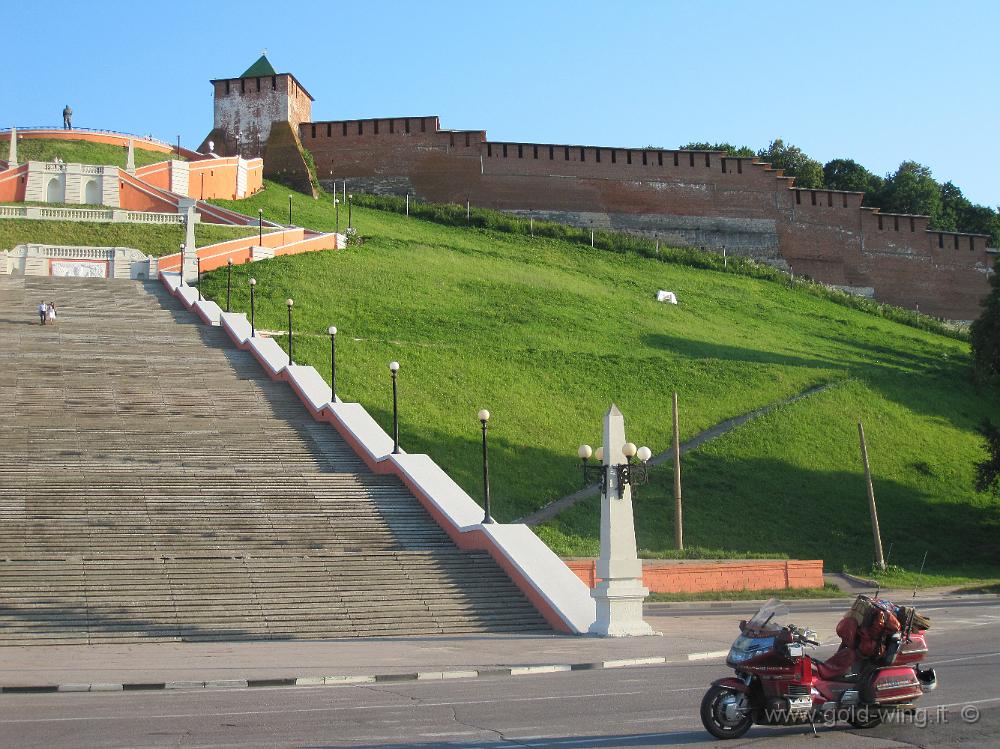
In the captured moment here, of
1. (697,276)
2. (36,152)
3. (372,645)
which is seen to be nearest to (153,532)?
(372,645)

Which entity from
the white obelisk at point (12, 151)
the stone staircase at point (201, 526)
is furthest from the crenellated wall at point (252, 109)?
the stone staircase at point (201, 526)

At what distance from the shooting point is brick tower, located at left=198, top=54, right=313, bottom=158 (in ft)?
203

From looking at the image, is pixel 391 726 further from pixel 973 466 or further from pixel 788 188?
pixel 788 188

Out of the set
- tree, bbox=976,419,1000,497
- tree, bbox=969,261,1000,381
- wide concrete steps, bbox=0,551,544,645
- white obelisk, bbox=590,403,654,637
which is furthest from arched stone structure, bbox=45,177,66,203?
white obelisk, bbox=590,403,654,637

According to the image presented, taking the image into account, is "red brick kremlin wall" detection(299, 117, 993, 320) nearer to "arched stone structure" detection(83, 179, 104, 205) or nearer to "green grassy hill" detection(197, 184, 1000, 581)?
"green grassy hill" detection(197, 184, 1000, 581)

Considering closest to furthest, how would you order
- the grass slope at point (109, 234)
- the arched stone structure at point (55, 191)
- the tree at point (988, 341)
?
the tree at point (988, 341) < the grass slope at point (109, 234) < the arched stone structure at point (55, 191)

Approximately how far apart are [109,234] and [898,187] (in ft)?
166

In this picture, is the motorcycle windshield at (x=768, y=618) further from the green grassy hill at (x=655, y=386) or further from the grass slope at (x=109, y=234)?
the grass slope at (x=109, y=234)

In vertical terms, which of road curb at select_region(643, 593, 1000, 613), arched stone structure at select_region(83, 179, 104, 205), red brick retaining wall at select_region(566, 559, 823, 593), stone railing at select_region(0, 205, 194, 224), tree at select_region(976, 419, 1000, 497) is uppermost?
arched stone structure at select_region(83, 179, 104, 205)

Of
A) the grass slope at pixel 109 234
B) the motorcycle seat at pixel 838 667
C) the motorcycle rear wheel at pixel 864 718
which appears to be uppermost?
the grass slope at pixel 109 234

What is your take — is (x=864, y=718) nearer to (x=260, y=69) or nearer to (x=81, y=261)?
(x=81, y=261)

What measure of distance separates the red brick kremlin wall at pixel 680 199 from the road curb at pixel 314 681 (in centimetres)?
4860

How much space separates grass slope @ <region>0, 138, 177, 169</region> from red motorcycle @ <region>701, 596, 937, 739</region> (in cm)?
5325

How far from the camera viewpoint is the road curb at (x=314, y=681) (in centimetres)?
1077
